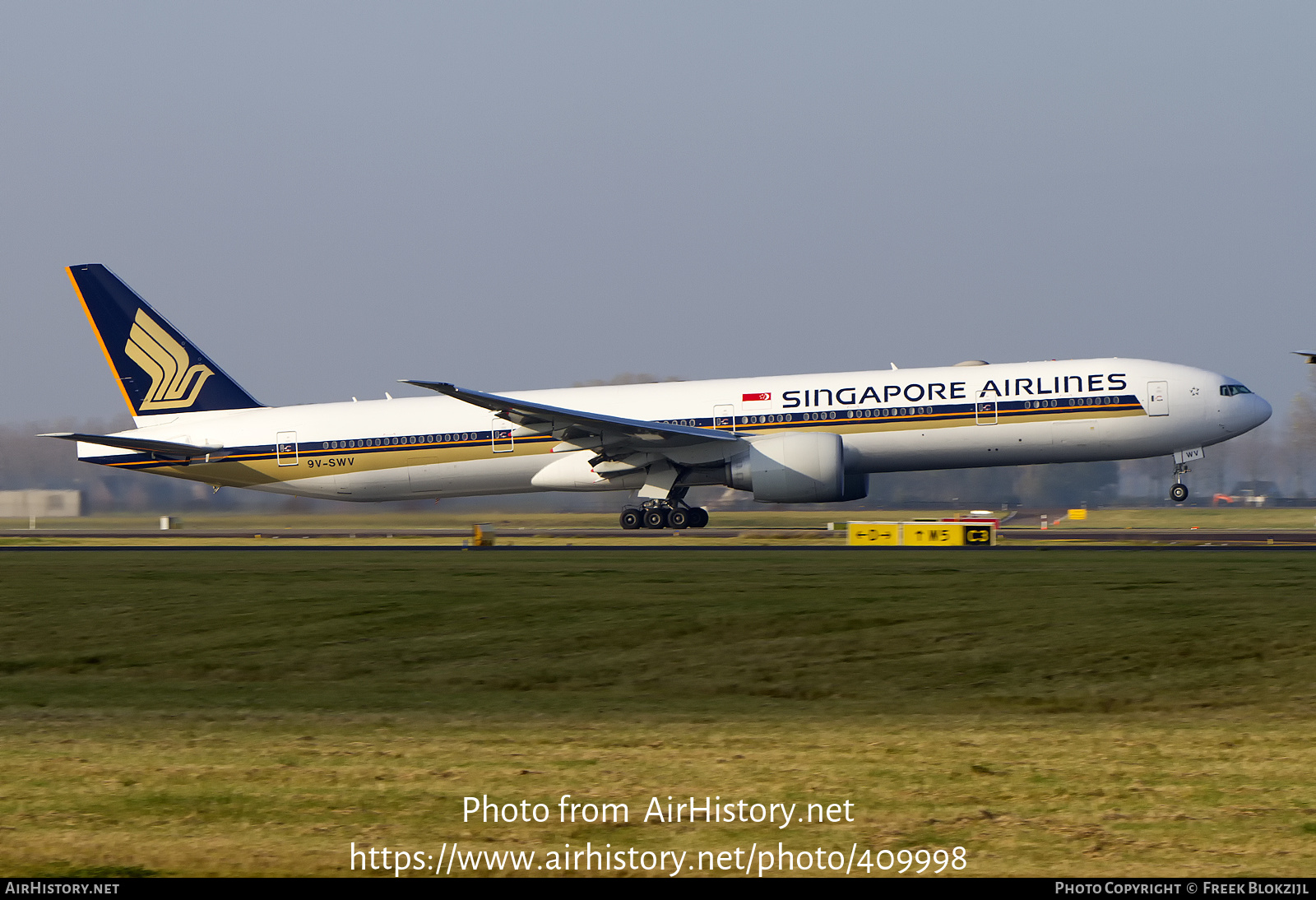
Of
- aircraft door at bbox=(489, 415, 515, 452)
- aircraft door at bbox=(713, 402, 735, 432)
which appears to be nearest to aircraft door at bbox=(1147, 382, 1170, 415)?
aircraft door at bbox=(713, 402, 735, 432)

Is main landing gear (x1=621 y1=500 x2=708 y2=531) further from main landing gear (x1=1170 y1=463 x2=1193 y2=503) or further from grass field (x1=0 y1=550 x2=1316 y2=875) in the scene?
grass field (x1=0 y1=550 x2=1316 y2=875)

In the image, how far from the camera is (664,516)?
131 feet

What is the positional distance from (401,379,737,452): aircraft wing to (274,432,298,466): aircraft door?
727 centimetres

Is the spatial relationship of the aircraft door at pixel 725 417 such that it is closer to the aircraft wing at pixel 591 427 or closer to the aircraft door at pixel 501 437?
the aircraft wing at pixel 591 427

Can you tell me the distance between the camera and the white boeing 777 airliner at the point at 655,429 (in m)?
36.9

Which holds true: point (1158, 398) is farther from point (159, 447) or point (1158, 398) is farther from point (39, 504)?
point (39, 504)

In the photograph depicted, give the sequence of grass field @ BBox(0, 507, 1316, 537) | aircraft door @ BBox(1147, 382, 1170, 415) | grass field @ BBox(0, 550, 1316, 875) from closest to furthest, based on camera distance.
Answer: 1. grass field @ BBox(0, 550, 1316, 875)
2. aircraft door @ BBox(1147, 382, 1170, 415)
3. grass field @ BBox(0, 507, 1316, 537)

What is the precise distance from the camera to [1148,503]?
86.5 m

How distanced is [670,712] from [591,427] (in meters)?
25.7

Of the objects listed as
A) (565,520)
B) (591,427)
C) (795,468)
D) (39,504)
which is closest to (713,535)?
(795,468)

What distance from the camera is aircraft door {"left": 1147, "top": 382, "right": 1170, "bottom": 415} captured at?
121 ft

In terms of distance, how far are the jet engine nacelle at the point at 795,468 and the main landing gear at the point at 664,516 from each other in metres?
2.92

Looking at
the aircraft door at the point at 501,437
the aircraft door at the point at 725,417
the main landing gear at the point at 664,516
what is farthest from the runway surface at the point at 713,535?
the aircraft door at the point at 725,417

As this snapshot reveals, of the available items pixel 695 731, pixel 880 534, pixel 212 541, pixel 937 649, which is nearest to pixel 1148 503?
pixel 880 534
